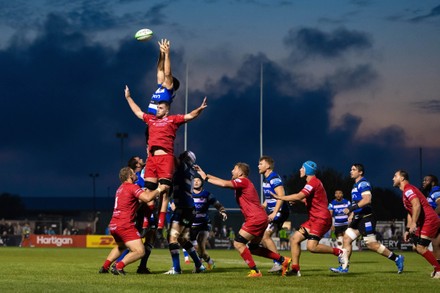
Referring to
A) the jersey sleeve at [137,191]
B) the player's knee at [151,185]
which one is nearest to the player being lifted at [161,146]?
the player's knee at [151,185]

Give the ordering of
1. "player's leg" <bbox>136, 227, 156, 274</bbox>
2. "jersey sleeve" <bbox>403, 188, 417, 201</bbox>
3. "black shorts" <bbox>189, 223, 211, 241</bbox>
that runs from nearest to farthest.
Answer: "jersey sleeve" <bbox>403, 188, 417, 201</bbox>, "player's leg" <bbox>136, 227, 156, 274</bbox>, "black shorts" <bbox>189, 223, 211, 241</bbox>

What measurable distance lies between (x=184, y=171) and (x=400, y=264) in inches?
223

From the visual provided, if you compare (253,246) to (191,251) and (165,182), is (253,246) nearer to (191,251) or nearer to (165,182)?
(191,251)

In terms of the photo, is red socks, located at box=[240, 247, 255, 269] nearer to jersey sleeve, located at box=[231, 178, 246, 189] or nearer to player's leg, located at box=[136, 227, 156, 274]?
jersey sleeve, located at box=[231, 178, 246, 189]

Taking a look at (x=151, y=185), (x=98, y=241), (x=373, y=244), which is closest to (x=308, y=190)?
(x=151, y=185)

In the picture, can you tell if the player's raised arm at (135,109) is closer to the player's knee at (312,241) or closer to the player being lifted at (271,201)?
the player being lifted at (271,201)

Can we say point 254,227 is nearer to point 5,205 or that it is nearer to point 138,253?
point 138,253

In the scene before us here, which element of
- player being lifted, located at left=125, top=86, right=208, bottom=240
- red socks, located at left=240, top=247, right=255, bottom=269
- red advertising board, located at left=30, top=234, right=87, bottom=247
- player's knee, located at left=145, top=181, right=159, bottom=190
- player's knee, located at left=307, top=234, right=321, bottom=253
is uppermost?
player being lifted, located at left=125, top=86, right=208, bottom=240

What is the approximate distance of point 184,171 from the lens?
53.1 ft

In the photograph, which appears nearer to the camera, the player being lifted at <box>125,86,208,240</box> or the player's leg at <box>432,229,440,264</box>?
the player being lifted at <box>125,86,208,240</box>

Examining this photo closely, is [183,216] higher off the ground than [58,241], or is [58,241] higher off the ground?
[183,216]

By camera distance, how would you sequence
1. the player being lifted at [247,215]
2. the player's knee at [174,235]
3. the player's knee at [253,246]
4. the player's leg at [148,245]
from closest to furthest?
the player being lifted at [247,215], the player's knee at [253,246], the player's leg at [148,245], the player's knee at [174,235]

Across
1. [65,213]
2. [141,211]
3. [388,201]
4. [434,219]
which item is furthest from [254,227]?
[65,213]

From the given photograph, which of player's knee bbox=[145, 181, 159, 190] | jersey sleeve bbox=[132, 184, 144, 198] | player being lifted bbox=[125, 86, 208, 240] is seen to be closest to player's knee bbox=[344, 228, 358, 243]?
player being lifted bbox=[125, 86, 208, 240]
